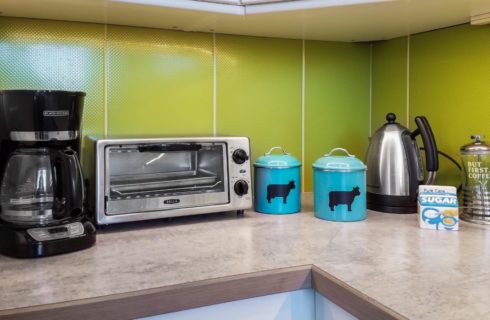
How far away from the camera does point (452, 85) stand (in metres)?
1.33

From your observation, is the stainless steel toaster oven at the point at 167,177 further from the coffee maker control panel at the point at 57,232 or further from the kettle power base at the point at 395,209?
the kettle power base at the point at 395,209

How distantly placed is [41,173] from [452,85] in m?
1.14

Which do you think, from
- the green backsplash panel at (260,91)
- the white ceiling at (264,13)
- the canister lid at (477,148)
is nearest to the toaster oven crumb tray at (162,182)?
the green backsplash panel at (260,91)

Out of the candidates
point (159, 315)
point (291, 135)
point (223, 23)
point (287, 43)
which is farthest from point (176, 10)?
point (159, 315)

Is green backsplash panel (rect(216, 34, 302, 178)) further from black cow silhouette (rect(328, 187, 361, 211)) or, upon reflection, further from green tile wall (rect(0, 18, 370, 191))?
black cow silhouette (rect(328, 187, 361, 211))

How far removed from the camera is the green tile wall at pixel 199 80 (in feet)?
4.01

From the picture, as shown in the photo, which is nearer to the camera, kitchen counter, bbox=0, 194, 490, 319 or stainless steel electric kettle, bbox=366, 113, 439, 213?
kitchen counter, bbox=0, 194, 490, 319

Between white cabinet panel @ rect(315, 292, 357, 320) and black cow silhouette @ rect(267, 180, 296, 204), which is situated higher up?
black cow silhouette @ rect(267, 180, 296, 204)

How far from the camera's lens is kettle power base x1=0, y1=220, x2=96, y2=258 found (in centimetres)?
87

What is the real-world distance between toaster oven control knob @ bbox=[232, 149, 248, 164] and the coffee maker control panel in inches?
17.3

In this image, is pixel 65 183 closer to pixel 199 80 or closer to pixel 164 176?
pixel 164 176

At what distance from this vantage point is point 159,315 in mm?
732

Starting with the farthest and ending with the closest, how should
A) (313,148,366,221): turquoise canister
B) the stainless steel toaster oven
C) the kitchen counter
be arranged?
(313,148,366,221): turquoise canister → the stainless steel toaster oven → the kitchen counter

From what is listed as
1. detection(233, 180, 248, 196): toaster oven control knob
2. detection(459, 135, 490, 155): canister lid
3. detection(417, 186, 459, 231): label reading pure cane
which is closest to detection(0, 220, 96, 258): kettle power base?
detection(233, 180, 248, 196): toaster oven control knob
